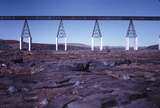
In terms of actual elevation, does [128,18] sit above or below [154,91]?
above

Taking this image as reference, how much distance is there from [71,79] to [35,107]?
519cm

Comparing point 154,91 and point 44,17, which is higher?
point 44,17

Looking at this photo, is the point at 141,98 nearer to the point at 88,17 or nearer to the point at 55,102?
the point at 55,102

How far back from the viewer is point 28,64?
2392 cm

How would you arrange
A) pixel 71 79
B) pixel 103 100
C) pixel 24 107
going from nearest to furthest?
pixel 103 100 → pixel 24 107 → pixel 71 79

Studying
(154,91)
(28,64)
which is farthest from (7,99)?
(28,64)

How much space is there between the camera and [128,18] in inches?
1764

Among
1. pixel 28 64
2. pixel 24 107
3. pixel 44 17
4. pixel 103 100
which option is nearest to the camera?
pixel 103 100

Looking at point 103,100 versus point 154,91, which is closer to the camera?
point 103,100

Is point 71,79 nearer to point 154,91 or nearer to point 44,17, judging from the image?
point 154,91

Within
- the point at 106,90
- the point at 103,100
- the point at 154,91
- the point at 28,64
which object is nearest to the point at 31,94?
the point at 106,90

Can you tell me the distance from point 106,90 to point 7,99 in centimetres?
354

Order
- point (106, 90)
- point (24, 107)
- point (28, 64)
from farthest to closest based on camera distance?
point (28, 64) → point (106, 90) → point (24, 107)

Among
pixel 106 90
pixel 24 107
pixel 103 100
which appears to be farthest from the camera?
pixel 106 90
